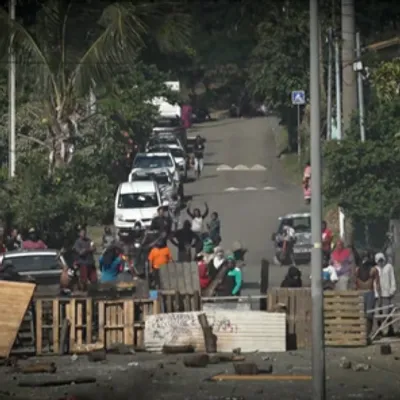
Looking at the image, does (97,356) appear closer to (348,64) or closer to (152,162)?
(348,64)

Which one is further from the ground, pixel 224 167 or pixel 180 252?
pixel 224 167

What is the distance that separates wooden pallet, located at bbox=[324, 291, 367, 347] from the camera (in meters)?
24.4

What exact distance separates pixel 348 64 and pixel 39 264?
11380 millimetres

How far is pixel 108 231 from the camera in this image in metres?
38.0

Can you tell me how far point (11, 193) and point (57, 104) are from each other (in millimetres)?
3220

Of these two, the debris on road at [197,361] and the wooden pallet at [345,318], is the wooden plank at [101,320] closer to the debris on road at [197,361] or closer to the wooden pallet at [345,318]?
the debris on road at [197,361]

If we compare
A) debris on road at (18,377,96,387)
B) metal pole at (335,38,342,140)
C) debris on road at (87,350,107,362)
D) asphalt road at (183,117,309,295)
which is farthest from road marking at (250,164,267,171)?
debris on road at (18,377,96,387)

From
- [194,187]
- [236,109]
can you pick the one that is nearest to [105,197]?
[194,187]

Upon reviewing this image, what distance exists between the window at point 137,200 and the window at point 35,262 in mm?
11457

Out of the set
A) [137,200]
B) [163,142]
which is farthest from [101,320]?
[163,142]

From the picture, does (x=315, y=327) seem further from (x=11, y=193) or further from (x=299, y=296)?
(x=11, y=193)

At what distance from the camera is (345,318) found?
24.5 meters

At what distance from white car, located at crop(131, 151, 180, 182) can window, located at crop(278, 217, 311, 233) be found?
10.9 meters

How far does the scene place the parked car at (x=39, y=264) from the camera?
1152 inches
